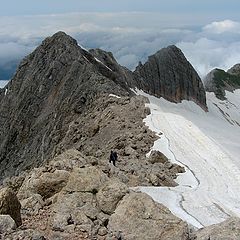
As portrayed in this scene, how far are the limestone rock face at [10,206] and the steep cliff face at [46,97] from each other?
34440mm

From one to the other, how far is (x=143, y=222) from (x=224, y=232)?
2.43 m

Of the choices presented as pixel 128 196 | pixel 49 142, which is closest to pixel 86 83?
pixel 49 142

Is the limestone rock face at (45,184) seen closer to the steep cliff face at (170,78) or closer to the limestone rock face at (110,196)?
A: the limestone rock face at (110,196)

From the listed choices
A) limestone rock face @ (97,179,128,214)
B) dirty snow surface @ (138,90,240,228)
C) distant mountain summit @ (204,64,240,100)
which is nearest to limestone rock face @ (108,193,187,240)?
limestone rock face @ (97,179,128,214)

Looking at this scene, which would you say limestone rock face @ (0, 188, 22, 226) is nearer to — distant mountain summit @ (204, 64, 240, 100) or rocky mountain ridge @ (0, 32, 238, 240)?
rocky mountain ridge @ (0, 32, 238, 240)

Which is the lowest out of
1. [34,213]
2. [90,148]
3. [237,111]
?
[237,111]

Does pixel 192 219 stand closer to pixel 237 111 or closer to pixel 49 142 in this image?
pixel 49 142

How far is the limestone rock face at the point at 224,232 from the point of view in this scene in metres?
13.9

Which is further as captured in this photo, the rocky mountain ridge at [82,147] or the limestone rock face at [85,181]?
the limestone rock face at [85,181]

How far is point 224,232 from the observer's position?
14125mm

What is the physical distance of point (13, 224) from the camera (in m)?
14.5

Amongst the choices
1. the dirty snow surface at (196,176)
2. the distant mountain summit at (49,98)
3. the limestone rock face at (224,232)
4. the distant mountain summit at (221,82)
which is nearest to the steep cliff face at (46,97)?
the distant mountain summit at (49,98)

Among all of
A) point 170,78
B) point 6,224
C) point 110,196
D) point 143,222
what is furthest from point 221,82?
point 6,224

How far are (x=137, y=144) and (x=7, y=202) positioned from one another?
24.0 metres
